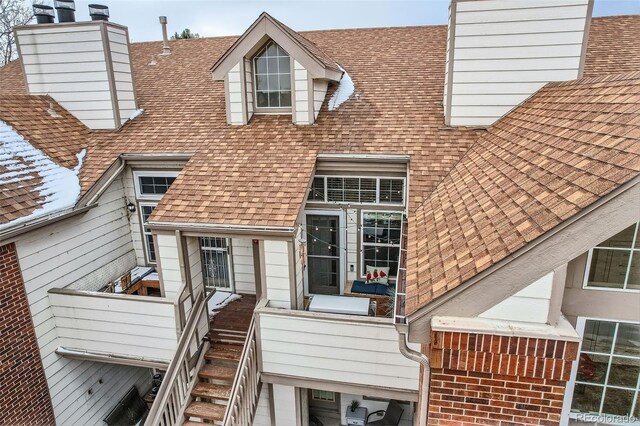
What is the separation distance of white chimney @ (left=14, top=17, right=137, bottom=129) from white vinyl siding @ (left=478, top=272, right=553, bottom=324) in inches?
332

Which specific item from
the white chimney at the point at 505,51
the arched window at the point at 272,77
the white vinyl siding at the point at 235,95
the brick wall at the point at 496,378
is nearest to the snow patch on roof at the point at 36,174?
the white vinyl siding at the point at 235,95

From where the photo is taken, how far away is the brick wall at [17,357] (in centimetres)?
578

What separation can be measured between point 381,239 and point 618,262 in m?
4.58

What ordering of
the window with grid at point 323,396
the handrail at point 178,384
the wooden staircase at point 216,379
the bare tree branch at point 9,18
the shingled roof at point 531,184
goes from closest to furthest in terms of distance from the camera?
the shingled roof at point 531,184 → the handrail at point 178,384 → the wooden staircase at point 216,379 → the window with grid at point 323,396 → the bare tree branch at point 9,18

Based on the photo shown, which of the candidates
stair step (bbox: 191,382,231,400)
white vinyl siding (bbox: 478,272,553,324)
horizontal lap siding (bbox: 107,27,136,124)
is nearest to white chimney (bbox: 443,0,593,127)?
white vinyl siding (bbox: 478,272,553,324)

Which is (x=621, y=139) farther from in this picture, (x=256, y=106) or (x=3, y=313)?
(x=3, y=313)

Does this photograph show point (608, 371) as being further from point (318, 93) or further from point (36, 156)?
point (36, 156)

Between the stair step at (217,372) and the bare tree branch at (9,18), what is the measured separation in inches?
753

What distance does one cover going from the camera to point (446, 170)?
6.43m

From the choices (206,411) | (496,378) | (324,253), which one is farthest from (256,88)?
(496,378)

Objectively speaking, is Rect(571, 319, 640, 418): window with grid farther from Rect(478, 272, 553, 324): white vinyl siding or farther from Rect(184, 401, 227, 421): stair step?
Rect(184, 401, 227, 421): stair step

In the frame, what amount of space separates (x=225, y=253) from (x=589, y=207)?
6805mm

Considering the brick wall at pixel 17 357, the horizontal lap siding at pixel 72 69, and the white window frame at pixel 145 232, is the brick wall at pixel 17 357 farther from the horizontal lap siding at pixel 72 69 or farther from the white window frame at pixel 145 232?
the horizontal lap siding at pixel 72 69

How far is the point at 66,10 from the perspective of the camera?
823 centimetres
